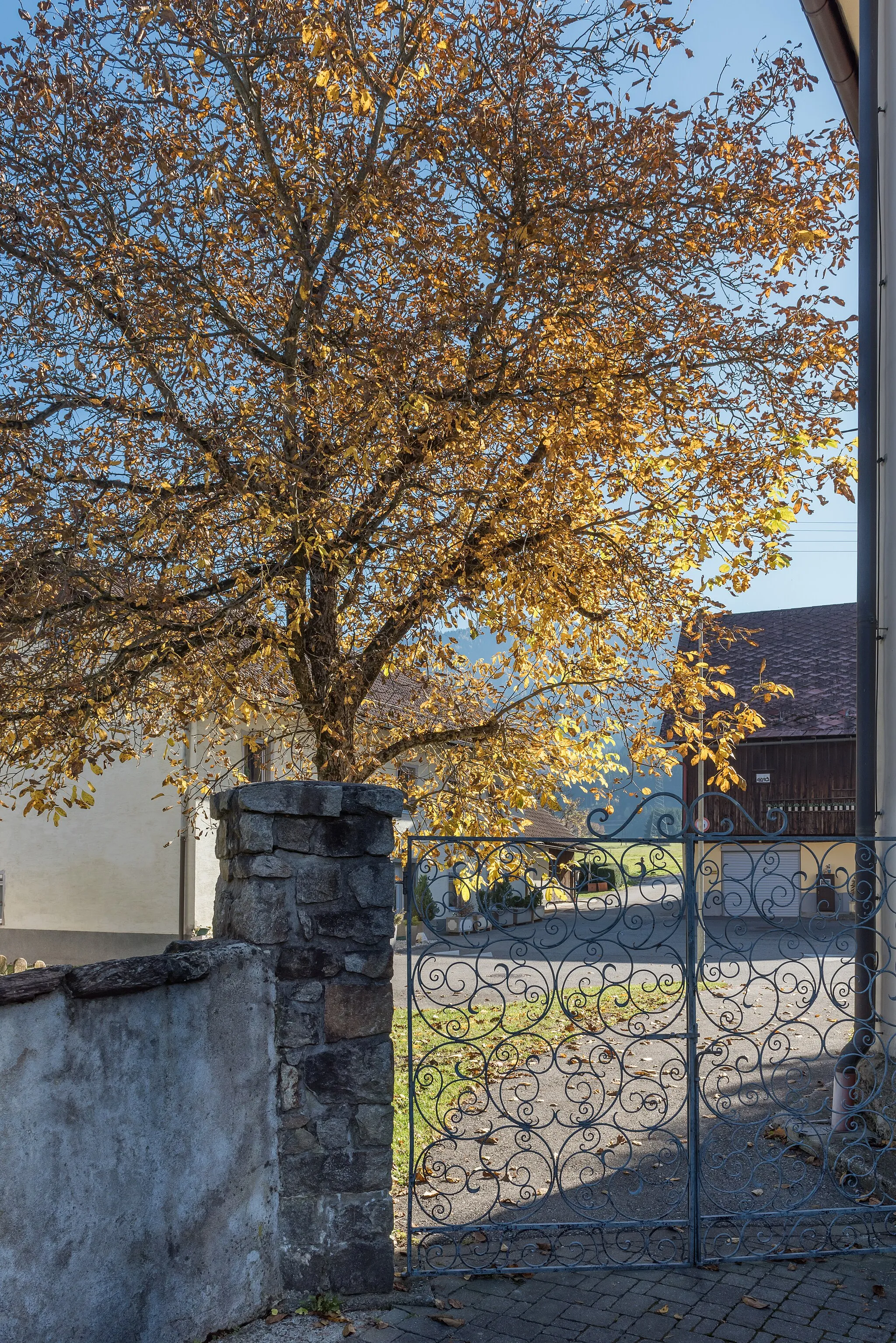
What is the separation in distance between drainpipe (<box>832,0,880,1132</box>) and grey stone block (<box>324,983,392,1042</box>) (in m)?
3.07

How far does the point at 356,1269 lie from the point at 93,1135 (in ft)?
4.71

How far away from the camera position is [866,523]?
6742 millimetres

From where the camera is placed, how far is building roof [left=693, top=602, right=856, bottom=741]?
2756cm

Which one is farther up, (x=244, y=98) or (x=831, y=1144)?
(x=244, y=98)

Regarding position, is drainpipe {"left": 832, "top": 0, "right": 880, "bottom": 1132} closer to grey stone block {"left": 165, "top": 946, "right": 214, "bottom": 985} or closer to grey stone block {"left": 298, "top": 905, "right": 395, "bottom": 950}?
grey stone block {"left": 298, "top": 905, "right": 395, "bottom": 950}

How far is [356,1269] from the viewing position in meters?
4.49

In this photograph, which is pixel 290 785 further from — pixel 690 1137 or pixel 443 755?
pixel 443 755

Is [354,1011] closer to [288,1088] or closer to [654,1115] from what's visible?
[288,1088]

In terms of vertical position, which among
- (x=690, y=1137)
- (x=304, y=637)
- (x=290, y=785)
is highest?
(x=304, y=637)

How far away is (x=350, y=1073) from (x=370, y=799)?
114 centimetres

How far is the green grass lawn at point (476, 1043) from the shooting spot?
5008 mm

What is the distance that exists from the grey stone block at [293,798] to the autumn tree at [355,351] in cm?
215

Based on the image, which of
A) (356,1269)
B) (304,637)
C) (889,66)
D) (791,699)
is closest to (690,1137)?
(356,1269)

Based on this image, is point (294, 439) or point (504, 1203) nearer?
point (504, 1203)
